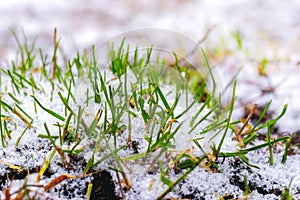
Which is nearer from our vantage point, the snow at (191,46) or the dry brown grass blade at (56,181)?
the dry brown grass blade at (56,181)

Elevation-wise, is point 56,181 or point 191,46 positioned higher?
point 191,46

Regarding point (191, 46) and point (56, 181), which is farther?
point (191, 46)

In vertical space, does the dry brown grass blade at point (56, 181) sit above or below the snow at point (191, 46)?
below

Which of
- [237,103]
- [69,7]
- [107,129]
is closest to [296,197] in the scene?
[107,129]

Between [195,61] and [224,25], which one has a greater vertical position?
[224,25]

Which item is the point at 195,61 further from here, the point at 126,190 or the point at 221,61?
the point at 126,190

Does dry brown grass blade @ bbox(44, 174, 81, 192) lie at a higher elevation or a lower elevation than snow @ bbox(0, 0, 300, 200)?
lower

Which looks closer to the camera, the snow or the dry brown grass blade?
the dry brown grass blade

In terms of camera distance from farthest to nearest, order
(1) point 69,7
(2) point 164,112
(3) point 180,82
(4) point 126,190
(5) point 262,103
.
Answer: (1) point 69,7 < (5) point 262,103 < (3) point 180,82 < (2) point 164,112 < (4) point 126,190
